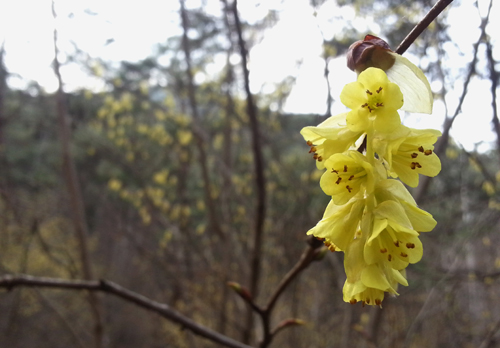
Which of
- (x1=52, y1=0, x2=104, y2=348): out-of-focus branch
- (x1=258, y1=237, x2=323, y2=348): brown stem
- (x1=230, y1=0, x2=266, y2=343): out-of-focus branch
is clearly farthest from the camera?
(x1=52, y1=0, x2=104, y2=348): out-of-focus branch

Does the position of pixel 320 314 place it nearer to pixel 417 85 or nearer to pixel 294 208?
pixel 294 208

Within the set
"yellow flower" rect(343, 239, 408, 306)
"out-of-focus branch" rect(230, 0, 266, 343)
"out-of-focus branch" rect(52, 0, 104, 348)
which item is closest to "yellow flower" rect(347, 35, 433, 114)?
"yellow flower" rect(343, 239, 408, 306)

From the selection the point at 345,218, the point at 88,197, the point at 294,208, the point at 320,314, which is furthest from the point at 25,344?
the point at 345,218

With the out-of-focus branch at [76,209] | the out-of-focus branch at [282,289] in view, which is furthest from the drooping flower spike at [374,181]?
the out-of-focus branch at [76,209]

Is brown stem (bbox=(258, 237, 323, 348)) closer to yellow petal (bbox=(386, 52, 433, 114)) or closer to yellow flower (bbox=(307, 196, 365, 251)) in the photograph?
yellow flower (bbox=(307, 196, 365, 251))

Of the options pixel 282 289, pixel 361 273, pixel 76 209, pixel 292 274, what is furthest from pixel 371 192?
pixel 76 209

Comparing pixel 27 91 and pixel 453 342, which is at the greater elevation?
pixel 27 91

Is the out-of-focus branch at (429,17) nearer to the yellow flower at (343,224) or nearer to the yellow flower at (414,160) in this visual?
the yellow flower at (414,160)
